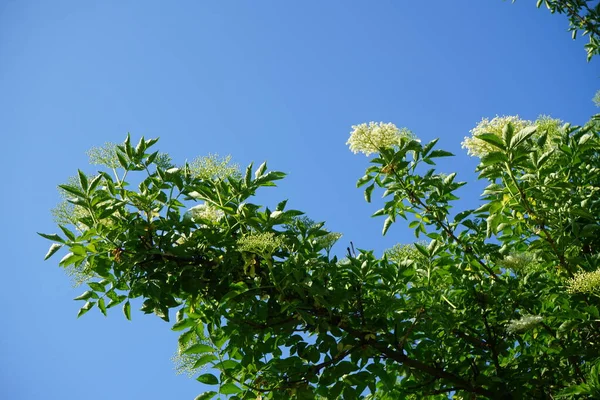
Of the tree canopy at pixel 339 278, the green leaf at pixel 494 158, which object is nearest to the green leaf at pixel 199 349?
the tree canopy at pixel 339 278

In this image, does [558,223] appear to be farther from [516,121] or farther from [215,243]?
[215,243]

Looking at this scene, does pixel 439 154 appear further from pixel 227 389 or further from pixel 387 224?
pixel 227 389

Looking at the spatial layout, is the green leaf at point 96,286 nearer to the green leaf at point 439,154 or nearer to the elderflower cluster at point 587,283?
the green leaf at point 439,154

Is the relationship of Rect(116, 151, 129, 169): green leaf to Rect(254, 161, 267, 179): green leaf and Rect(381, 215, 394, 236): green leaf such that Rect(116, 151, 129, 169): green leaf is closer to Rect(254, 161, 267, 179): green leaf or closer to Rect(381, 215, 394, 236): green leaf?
Rect(254, 161, 267, 179): green leaf

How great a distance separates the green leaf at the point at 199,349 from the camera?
8.22 feet

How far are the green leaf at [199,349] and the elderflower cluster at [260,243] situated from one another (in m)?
0.55

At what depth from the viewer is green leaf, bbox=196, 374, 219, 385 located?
250cm

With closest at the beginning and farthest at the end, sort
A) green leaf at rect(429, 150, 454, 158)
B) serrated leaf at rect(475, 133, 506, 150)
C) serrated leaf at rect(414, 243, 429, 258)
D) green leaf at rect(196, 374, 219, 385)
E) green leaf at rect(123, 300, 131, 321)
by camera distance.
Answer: serrated leaf at rect(475, 133, 506, 150) < green leaf at rect(196, 374, 219, 385) < green leaf at rect(123, 300, 131, 321) < serrated leaf at rect(414, 243, 429, 258) < green leaf at rect(429, 150, 454, 158)

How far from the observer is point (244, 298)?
2.43m

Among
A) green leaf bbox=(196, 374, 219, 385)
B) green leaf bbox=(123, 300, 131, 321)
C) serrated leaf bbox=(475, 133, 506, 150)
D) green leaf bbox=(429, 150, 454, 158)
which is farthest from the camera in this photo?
green leaf bbox=(429, 150, 454, 158)

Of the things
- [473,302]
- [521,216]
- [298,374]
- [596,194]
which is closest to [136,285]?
[298,374]

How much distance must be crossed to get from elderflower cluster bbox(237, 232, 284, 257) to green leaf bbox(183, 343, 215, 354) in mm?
548

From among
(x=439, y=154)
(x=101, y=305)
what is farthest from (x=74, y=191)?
(x=439, y=154)

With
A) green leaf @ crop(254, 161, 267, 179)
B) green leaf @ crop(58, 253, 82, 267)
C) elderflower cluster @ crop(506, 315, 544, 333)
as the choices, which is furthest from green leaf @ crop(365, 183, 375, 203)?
green leaf @ crop(58, 253, 82, 267)
